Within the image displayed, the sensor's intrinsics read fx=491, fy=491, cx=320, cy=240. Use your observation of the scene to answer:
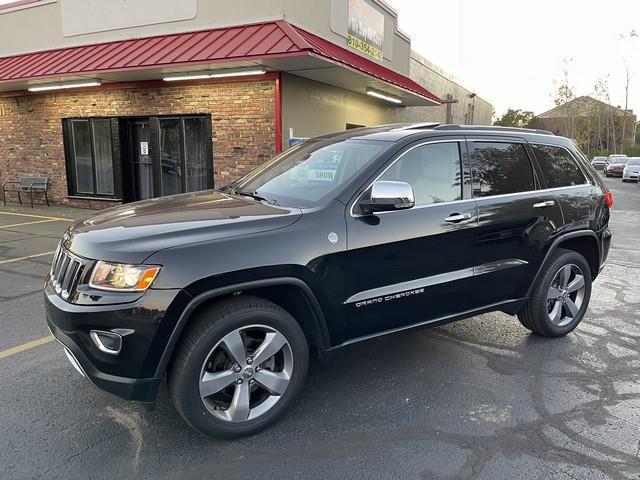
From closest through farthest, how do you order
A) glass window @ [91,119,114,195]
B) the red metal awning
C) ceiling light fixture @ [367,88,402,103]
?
the red metal awning < glass window @ [91,119,114,195] < ceiling light fixture @ [367,88,402,103]

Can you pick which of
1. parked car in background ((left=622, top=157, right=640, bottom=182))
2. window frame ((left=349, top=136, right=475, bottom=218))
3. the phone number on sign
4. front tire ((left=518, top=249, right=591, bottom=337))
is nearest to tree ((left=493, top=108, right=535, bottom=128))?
→ parked car in background ((left=622, top=157, right=640, bottom=182))

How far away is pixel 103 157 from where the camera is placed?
Result: 522 inches

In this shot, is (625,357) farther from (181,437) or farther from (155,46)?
(155,46)

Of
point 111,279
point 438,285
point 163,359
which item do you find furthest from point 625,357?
point 111,279

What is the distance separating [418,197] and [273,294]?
1304 millimetres

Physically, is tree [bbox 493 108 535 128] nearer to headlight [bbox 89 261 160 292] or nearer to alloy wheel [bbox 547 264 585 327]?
alloy wheel [bbox 547 264 585 327]

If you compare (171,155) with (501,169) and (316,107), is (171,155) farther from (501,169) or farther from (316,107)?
(501,169)

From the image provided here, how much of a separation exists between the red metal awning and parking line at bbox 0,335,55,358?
238 inches

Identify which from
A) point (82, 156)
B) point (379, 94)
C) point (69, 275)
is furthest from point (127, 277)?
point (379, 94)

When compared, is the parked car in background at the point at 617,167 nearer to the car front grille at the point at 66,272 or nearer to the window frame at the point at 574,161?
the window frame at the point at 574,161

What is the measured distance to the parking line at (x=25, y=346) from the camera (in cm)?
411

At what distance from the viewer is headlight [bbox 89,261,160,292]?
260 cm

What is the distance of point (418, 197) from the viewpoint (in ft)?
11.7

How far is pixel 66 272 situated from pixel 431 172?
2.56m
